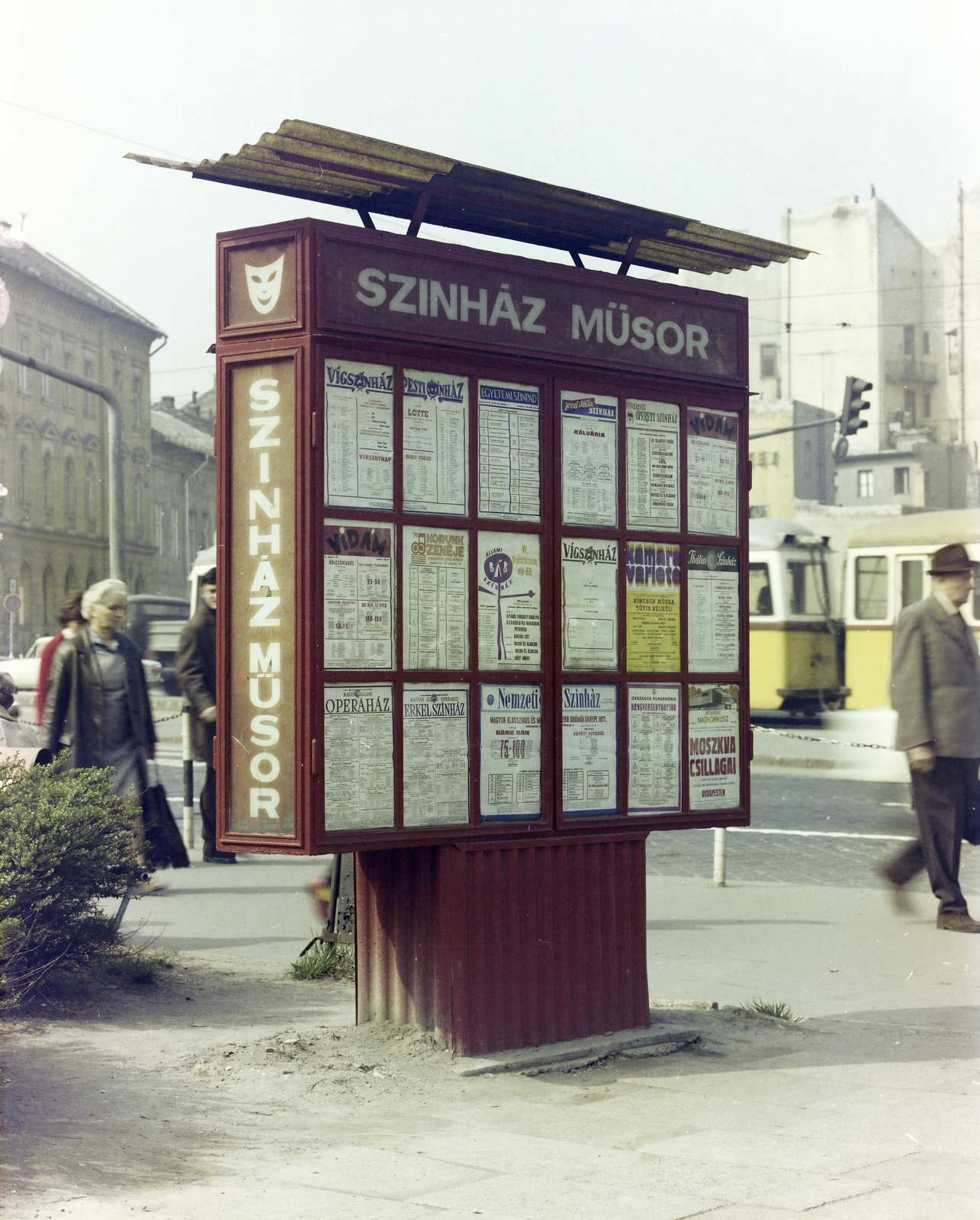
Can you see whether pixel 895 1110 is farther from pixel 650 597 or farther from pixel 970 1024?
pixel 650 597

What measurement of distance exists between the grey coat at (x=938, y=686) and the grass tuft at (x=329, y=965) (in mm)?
3075

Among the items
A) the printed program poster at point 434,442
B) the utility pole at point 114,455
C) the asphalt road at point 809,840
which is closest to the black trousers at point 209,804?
the asphalt road at point 809,840

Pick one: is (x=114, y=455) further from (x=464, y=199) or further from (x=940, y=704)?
(x=464, y=199)

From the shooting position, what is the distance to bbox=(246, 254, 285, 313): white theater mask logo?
560cm

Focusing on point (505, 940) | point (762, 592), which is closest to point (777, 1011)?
point (505, 940)

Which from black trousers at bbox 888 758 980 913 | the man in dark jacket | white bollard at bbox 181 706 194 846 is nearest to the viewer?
black trousers at bbox 888 758 980 913

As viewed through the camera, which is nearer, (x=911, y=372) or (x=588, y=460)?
(x=588, y=460)

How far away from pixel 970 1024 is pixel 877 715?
2031cm

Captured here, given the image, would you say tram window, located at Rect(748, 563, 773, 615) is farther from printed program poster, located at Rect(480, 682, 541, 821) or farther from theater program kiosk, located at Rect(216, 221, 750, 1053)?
printed program poster, located at Rect(480, 682, 541, 821)

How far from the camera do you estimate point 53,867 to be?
6500mm

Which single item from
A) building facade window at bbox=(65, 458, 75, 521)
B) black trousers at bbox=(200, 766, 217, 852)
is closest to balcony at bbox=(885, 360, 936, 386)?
building facade window at bbox=(65, 458, 75, 521)

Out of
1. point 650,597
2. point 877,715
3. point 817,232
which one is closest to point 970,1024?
point 650,597

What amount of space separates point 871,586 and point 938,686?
18701 millimetres

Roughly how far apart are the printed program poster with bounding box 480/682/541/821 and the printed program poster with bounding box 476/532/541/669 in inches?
4.7
